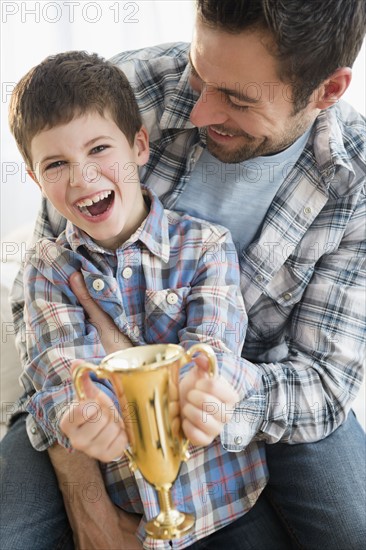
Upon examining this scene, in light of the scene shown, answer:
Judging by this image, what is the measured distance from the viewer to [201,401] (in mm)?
1123

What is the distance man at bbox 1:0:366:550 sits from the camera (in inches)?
56.5

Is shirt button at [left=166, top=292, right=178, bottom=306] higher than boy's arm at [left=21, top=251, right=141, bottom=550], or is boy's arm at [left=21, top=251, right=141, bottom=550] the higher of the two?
shirt button at [left=166, top=292, right=178, bottom=306]

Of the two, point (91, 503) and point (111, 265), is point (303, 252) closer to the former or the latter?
point (111, 265)

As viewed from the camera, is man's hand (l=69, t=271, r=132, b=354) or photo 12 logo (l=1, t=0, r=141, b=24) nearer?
man's hand (l=69, t=271, r=132, b=354)

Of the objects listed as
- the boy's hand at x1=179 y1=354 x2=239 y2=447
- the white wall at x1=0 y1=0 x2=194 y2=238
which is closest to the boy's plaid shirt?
the boy's hand at x1=179 y1=354 x2=239 y2=447

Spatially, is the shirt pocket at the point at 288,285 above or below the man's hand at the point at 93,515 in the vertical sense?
above

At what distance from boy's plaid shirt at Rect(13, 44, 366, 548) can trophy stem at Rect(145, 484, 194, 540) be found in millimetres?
440

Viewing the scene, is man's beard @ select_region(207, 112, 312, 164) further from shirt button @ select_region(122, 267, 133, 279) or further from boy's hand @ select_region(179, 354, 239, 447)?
boy's hand @ select_region(179, 354, 239, 447)

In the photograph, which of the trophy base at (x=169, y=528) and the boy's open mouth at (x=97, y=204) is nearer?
the trophy base at (x=169, y=528)

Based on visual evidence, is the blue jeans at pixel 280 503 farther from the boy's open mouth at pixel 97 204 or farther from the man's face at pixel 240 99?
the man's face at pixel 240 99

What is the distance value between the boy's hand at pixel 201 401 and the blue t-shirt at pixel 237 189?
531mm

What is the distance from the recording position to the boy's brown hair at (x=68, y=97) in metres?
1.37

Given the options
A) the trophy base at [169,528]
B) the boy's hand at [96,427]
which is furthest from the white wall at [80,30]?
the trophy base at [169,528]

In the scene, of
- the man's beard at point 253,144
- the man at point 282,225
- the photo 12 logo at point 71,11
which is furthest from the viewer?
the photo 12 logo at point 71,11
